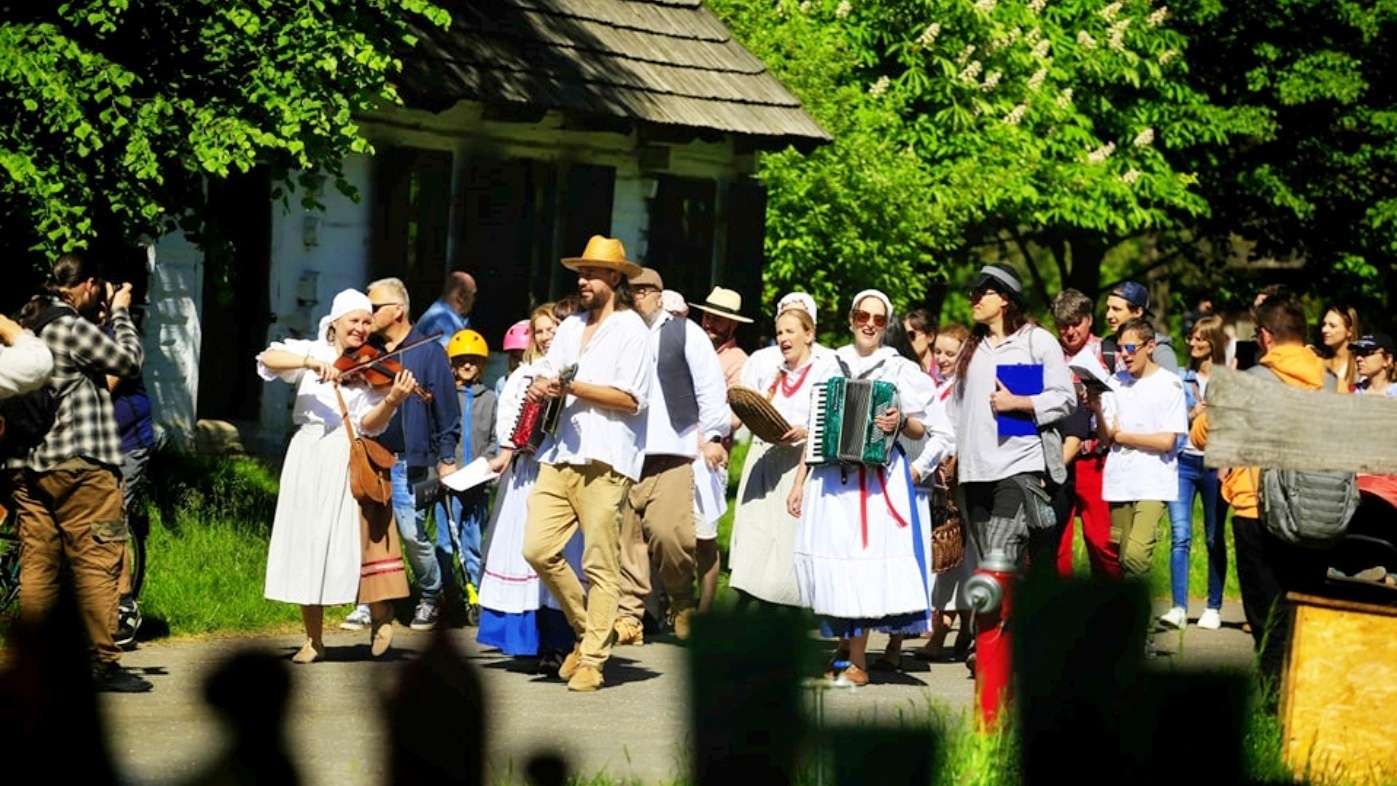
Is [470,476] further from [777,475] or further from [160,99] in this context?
[160,99]

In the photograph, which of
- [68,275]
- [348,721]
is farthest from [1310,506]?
[348,721]

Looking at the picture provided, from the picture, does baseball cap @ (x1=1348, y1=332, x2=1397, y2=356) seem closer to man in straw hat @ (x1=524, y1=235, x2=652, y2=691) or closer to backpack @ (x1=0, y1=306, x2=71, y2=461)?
man in straw hat @ (x1=524, y1=235, x2=652, y2=691)

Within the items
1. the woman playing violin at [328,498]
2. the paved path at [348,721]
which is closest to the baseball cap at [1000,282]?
the woman playing violin at [328,498]

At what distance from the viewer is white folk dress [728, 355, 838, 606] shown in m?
A: 12.5

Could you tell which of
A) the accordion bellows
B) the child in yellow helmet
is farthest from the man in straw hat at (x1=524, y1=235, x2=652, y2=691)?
the child in yellow helmet

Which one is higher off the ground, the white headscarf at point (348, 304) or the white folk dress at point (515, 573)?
the white headscarf at point (348, 304)

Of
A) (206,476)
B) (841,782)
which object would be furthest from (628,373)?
(841,782)

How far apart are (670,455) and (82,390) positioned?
3.45 meters

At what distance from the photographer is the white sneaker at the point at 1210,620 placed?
1424 cm

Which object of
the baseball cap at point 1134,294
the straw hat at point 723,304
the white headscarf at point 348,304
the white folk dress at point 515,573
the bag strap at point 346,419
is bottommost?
the white folk dress at point 515,573

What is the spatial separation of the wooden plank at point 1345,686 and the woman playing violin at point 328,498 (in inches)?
202

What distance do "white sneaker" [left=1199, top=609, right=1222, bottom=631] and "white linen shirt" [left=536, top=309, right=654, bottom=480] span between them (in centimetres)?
474

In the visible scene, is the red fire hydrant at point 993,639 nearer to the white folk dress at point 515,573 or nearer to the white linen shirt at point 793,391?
the white folk dress at point 515,573

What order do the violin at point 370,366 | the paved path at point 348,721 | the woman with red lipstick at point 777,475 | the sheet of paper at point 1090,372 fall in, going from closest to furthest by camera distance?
the paved path at point 348,721 → the violin at point 370,366 → the woman with red lipstick at point 777,475 → the sheet of paper at point 1090,372
